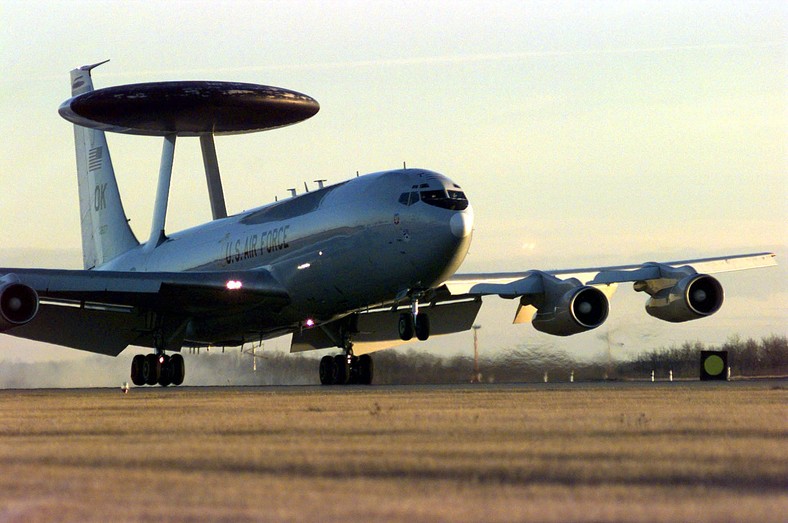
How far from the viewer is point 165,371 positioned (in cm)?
3812

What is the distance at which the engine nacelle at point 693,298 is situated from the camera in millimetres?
36625

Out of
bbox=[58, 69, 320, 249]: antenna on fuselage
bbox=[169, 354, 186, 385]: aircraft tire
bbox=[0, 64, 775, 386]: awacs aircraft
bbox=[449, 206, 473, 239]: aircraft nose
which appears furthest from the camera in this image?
bbox=[58, 69, 320, 249]: antenna on fuselage

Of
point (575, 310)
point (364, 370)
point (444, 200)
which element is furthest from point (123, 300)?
point (575, 310)

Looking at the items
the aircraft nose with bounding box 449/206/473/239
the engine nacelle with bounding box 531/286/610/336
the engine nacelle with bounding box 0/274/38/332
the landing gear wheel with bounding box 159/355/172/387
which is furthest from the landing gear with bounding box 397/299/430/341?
the landing gear wheel with bounding box 159/355/172/387

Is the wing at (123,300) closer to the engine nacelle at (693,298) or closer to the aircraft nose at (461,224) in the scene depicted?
the aircraft nose at (461,224)

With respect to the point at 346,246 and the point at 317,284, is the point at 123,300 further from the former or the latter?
the point at 346,246

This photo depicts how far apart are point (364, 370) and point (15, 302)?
10090mm

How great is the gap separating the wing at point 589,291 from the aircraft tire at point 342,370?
333 centimetres

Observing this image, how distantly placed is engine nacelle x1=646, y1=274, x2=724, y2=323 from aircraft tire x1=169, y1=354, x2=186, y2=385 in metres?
14.2

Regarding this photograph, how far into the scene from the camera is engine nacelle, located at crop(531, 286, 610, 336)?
119ft

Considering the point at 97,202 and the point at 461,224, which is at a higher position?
the point at 97,202

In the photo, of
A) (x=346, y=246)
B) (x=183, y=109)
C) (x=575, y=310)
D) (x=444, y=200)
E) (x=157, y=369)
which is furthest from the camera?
(x=183, y=109)

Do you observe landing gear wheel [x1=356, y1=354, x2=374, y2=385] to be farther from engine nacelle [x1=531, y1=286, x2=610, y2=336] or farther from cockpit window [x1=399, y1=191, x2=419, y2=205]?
cockpit window [x1=399, y1=191, x2=419, y2=205]

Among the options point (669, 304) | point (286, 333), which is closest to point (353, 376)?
point (286, 333)
